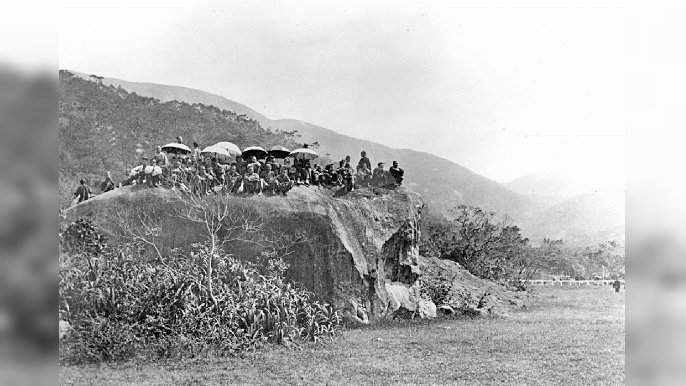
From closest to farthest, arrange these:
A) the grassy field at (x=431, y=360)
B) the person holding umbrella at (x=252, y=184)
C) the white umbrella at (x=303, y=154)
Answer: the grassy field at (x=431, y=360), the person holding umbrella at (x=252, y=184), the white umbrella at (x=303, y=154)

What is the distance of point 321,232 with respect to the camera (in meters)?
11.2

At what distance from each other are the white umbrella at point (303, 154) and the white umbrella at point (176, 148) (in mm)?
2104

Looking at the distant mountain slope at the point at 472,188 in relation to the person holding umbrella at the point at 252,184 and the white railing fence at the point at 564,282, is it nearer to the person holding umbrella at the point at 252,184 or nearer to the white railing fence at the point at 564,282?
the white railing fence at the point at 564,282

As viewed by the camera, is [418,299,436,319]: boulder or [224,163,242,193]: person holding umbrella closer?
[224,163,242,193]: person holding umbrella

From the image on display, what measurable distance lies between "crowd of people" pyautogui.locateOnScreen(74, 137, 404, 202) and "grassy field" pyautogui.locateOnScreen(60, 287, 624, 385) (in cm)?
308

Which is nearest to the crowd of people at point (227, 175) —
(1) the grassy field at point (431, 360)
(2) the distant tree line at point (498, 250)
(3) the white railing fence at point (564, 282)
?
(1) the grassy field at point (431, 360)

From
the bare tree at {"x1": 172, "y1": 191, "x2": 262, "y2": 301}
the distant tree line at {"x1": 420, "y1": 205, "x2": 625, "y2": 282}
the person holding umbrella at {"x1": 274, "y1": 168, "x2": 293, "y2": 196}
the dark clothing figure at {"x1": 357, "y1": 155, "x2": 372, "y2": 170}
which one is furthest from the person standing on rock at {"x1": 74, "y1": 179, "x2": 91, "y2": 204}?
the distant tree line at {"x1": 420, "y1": 205, "x2": 625, "y2": 282}

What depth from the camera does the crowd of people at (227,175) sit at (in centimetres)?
1084

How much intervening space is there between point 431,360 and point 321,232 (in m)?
3.06

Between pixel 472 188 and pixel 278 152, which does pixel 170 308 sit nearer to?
pixel 278 152

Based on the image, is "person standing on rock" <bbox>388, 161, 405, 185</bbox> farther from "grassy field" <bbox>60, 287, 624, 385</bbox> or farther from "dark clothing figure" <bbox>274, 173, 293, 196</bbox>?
"grassy field" <bbox>60, 287, 624, 385</bbox>

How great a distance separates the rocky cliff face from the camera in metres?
10.5
